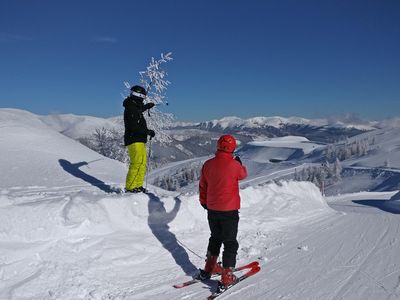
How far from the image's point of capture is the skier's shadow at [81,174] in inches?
440

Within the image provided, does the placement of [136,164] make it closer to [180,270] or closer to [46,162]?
[180,270]

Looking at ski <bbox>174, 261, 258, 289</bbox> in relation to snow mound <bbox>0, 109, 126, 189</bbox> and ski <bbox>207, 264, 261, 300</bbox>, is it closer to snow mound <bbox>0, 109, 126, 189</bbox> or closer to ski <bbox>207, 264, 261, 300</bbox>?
ski <bbox>207, 264, 261, 300</bbox>

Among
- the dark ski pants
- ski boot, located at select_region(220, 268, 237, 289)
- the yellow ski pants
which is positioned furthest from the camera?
the yellow ski pants

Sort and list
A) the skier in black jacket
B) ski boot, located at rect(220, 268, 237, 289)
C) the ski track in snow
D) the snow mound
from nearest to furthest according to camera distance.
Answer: the ski track in snow → ski boot, located at rect(220, 268, 237, 289) → the skier in black jacket → the snow mound

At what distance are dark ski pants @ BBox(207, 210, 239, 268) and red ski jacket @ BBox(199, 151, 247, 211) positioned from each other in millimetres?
107

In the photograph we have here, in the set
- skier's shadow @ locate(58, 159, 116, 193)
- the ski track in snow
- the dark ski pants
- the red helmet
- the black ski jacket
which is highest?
the black ski jacket

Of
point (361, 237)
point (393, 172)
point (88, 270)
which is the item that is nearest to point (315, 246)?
point (361, 237)

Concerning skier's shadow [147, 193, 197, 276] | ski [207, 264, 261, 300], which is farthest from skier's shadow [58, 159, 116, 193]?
ski [207, 264, 261, 300]

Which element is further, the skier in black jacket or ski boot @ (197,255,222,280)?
the skier in black jacket

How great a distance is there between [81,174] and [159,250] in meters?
6.62

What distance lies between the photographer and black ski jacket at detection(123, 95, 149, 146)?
843 cm

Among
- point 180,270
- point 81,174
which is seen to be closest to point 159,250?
point 180,270

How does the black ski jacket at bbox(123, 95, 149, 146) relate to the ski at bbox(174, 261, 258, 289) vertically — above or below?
above

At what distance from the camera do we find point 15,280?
5.04 metres
